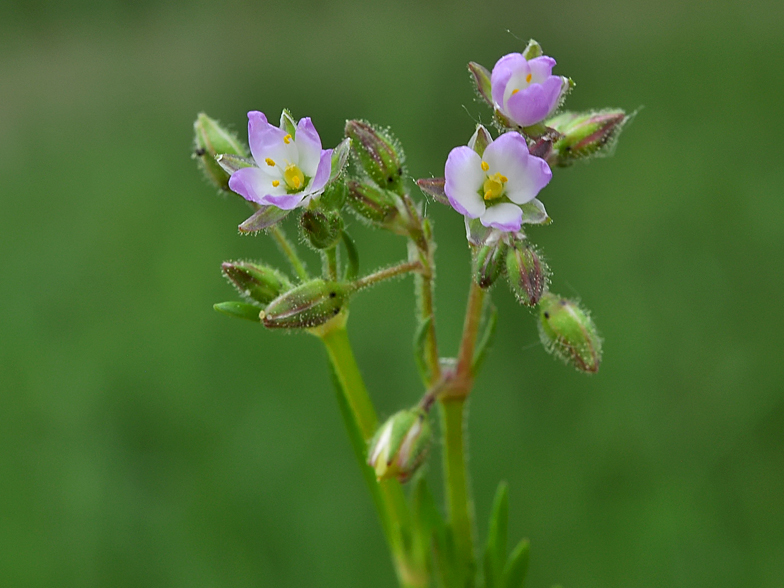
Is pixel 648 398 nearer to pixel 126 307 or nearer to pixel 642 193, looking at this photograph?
pixel 642 193

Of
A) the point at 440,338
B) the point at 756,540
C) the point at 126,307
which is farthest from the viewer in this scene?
the point at 126,307

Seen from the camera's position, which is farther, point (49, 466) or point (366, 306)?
point (366, 306)

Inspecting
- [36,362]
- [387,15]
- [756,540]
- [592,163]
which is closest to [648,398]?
[756,540]

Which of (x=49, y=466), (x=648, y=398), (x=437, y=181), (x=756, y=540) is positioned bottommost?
(x=756, y=540)

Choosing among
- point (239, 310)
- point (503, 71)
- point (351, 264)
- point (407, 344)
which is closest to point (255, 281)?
point (239, 310)

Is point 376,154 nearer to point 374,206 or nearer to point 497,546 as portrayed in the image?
point 374,206

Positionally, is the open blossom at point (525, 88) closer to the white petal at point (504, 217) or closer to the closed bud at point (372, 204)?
the white petal at point (504, 217)

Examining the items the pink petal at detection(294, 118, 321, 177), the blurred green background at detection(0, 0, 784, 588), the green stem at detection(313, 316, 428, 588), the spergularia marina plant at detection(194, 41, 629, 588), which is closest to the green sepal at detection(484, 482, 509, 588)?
the spergularia marina plant at detection(194, 41, 629, 588)
